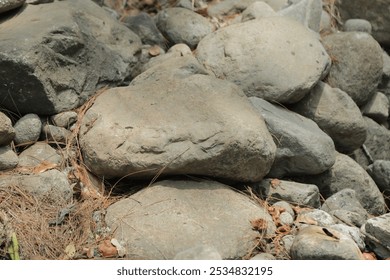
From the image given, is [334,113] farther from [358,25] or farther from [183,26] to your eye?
[183,26]

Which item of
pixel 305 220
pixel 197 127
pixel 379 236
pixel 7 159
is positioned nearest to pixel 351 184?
pixel 305 220

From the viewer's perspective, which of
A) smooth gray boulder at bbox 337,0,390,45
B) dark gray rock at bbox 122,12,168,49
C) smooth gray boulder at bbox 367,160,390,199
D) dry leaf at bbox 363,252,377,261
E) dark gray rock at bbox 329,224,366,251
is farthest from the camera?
smooth gray boulder at bbox 337,0,390,45

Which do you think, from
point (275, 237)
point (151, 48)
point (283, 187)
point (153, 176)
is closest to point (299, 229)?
point (275, 237)

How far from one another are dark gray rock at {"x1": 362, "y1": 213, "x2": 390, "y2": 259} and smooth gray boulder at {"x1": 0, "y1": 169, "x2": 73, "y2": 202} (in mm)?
1699

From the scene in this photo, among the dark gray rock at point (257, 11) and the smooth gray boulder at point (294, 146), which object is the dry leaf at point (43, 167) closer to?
the smooth gray boulder at point (294, 146)

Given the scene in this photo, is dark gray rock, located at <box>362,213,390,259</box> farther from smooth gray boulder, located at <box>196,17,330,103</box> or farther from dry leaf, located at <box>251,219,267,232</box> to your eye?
smooth gray boulder, located at <box>196,17,330,103</box>

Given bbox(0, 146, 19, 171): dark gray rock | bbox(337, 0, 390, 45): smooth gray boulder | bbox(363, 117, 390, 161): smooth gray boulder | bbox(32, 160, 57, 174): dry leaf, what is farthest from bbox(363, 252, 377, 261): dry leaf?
bbox(337, 0, 390, 45): smooth gray boulder

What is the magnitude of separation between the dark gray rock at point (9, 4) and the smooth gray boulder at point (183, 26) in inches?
47.8

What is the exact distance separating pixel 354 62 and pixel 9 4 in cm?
269

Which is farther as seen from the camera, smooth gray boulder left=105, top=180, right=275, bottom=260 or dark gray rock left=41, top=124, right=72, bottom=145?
dark gray rock left=41, top=124, right=72, bottom=145

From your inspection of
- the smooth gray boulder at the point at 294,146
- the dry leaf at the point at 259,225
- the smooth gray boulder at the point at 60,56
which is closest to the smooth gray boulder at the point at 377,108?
the smooth gray boulder at the point at 294,146

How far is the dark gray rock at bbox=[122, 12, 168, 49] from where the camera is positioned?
16.9 feet

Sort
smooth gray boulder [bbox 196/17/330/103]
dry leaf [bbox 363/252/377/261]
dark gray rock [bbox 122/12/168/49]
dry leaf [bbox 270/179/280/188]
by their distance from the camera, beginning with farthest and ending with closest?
1. dark gray rock [bbox 122/12/168/49]
2. smooth gray boulder [bbox 196/17/330/103]
3. dry leaf [bbox 270/179/280/188]
4. dry leaf [bbox 363/252/377/261]

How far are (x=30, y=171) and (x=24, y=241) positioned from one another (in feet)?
1.85
